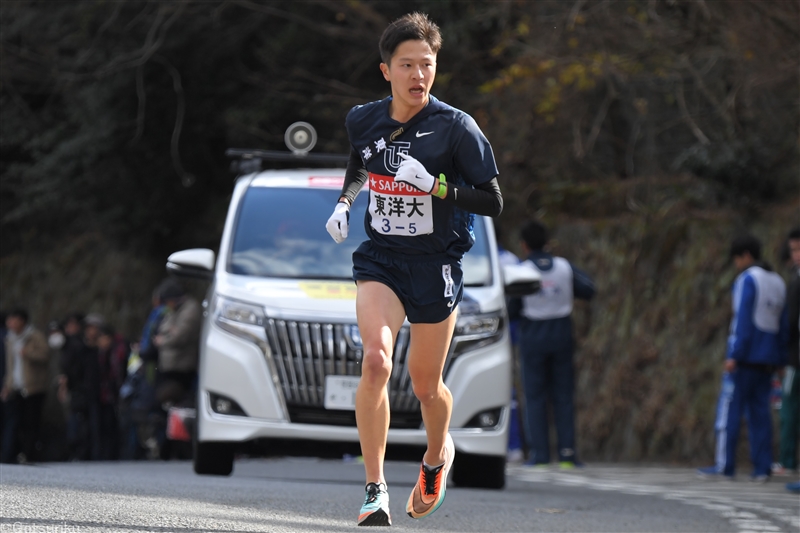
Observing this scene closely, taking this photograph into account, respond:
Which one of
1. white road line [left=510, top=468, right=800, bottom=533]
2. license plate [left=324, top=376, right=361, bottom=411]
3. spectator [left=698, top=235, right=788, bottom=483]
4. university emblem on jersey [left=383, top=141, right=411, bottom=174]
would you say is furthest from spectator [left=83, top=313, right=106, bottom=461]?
university emblem on jersey [left=383, top=141, right=411, bottom=174]

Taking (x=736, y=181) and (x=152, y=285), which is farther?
(x=152, y=285)

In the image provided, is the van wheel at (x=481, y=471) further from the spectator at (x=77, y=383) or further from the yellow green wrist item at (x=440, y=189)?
the spectator at (x=77, y=383)

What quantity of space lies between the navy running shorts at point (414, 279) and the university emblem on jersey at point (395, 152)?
0.36 metres

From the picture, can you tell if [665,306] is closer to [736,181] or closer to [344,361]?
[736,181]

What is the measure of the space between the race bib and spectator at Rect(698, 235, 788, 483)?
6295 mm

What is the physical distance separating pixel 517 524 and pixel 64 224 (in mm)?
17625

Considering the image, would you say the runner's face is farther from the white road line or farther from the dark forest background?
the dark forest background

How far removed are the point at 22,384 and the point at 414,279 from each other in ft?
44.5

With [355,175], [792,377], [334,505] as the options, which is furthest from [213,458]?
[792,377]

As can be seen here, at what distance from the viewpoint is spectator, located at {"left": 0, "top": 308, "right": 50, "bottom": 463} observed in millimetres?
18641

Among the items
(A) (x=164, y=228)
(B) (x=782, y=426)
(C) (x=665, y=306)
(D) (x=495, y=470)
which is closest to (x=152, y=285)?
(A) (x=164, y=228)

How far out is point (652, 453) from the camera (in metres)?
15.3

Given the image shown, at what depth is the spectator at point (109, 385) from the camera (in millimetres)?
18078

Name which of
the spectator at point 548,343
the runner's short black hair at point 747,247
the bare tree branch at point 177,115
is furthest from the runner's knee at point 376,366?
the bare tree branch at point 177,115
